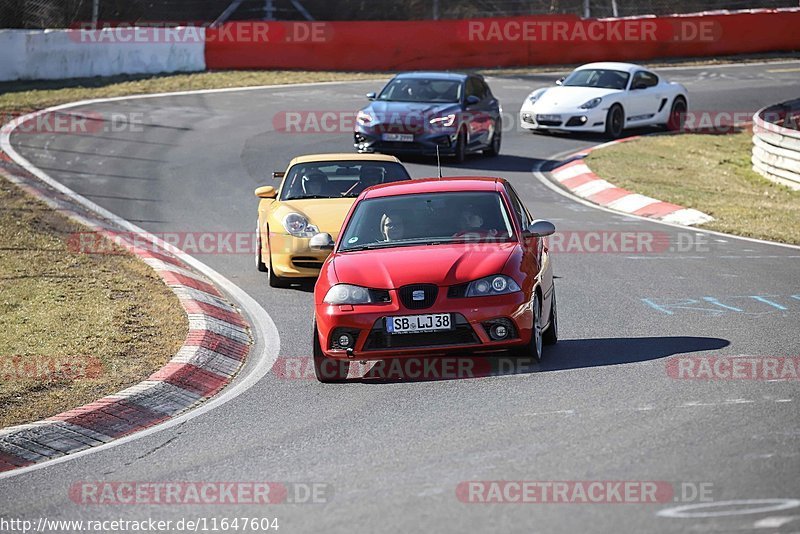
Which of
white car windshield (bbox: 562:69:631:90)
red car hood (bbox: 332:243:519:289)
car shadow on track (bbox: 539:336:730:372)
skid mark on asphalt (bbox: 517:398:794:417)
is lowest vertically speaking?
car shadow on track (bbox: 539:336:730:372)

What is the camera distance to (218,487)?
255 inches

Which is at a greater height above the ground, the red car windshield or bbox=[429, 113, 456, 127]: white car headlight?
the red car windshield

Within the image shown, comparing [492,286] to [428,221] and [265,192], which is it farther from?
[265,192]

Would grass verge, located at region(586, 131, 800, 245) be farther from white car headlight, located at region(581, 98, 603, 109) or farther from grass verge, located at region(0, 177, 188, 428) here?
grass verge, located at region(0, 177, 188, 428)

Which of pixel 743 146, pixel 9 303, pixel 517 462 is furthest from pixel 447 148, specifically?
pixel 517 462

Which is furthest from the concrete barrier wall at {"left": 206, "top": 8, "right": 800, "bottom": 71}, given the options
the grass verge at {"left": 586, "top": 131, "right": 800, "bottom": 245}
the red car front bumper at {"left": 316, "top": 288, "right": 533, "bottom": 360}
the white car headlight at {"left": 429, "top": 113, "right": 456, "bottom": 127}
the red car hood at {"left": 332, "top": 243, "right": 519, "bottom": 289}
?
the red car front bumper at {"left": 316, "top": 288, "right": 533, "bottom": 360}

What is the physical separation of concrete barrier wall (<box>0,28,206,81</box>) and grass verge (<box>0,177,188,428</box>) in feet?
56.1

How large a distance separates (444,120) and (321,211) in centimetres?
856

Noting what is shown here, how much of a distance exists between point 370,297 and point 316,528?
334 centimetres

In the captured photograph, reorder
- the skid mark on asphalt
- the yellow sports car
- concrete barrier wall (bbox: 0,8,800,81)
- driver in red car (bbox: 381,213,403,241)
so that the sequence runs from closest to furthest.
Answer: the skid mark on asphalt, driver in red car (bbox: 381,213,403,241), the yellow sports car, concrete barrier wall (bbox: 0,8,800,81)

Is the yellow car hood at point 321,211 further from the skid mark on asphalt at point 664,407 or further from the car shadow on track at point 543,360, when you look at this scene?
the skid mark on asphalt at point 664,407

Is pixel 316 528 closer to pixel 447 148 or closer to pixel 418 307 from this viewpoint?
pixel 418 307

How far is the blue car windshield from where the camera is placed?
22156 millimetres

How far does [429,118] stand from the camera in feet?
70.0
